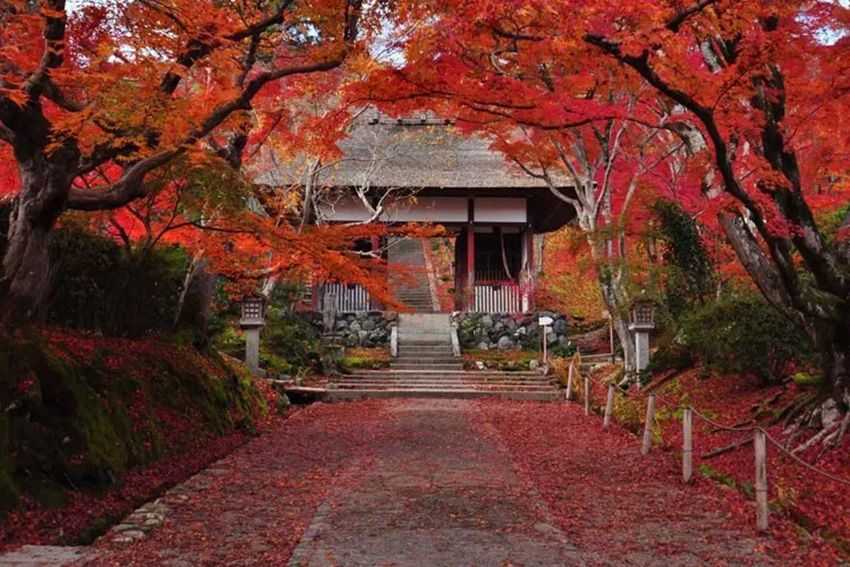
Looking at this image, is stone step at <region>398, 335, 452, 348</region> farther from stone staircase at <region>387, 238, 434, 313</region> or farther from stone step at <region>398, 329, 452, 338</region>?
stone staircase at <region>387, 238, 434, 313</region>

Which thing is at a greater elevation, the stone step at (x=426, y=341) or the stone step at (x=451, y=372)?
the stone step at (x=426, y=341)

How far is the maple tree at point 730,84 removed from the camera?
6.47 m

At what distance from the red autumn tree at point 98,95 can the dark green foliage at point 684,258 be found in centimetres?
805

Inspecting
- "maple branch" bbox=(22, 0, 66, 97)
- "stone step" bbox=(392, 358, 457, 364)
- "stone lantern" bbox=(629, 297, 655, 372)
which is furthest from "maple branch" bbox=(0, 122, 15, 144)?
"stone step" bbox=(392, 358, 457, 364)

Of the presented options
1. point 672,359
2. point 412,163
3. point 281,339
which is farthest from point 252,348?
point 412,163

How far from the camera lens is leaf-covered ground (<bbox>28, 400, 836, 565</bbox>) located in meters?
4.86

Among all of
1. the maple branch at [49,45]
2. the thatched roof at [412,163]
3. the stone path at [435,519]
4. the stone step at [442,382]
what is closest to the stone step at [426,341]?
the stone step at [442,382]

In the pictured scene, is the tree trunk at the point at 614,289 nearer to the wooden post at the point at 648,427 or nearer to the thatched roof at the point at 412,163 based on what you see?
the wooden post at the point at 648,427

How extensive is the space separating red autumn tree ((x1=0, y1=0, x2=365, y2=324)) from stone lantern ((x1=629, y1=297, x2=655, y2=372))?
29.0 feet

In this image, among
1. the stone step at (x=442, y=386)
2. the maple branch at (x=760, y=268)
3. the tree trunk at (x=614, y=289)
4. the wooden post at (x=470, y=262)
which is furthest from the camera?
the wooden post at (x=470, y=262)

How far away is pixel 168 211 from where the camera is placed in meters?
10.2

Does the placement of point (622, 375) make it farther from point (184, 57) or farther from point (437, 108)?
point (184, 57)

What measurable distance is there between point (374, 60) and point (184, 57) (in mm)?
3387

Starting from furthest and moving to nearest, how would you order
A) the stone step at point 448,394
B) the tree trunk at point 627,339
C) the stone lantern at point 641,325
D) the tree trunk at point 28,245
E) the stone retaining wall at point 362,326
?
the stone retaining wall at point 362,326, the stone step at point 448,394, the tree trunk at point 627,339, the stone lantern at point 641,325, the tree trunk at point 28,245
